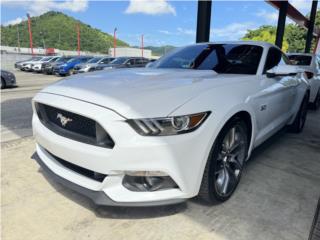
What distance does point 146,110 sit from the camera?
81.4 inches

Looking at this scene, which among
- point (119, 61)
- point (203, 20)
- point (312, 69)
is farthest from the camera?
point (119, 61)

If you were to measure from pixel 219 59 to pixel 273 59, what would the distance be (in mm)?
794

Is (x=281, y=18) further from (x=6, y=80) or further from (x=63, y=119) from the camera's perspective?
(x=63, y=119)

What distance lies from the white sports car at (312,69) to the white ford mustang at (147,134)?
4.70 metres

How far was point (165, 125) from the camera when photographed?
2.08 m

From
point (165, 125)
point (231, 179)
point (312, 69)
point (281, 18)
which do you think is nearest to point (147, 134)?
point (165, 125)

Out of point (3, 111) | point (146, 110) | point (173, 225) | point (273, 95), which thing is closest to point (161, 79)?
point (146, 110)

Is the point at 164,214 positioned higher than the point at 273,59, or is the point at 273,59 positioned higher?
the point at 273,59

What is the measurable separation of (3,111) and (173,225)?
548 cm

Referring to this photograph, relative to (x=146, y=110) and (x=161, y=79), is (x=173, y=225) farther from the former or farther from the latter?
(x=161, y=79)

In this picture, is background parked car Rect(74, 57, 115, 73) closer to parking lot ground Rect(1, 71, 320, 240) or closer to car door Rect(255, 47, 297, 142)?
car door Rect(255, 47, 297, 142)

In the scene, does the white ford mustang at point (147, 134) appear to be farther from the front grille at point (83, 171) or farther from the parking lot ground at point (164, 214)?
the parking lot ground at point (164, 214)

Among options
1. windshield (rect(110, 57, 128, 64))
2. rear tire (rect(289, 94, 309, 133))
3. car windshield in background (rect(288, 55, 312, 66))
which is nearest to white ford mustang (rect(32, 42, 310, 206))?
rear tire (rect(289, 94, 309, 133))

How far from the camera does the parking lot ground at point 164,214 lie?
88.0 inches
